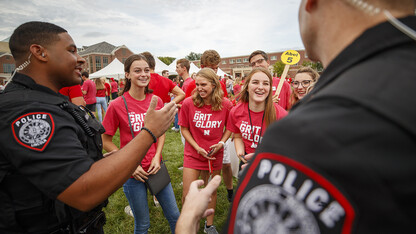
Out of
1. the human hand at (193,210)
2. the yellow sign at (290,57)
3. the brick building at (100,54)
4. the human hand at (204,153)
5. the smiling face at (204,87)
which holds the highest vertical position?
the brick building at (100,54)

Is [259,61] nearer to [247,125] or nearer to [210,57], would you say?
[210,57]

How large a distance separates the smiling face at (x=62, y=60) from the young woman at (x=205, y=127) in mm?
2010

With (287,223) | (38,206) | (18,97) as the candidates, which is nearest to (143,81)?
(18,97)

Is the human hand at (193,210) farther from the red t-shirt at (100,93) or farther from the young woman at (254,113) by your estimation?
the red t-shirt at (100,93)

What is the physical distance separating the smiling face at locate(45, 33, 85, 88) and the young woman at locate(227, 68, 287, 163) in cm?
224

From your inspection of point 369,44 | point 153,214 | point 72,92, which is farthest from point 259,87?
point 72,92

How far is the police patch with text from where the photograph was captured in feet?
1.63

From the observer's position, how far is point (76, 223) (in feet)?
4.67

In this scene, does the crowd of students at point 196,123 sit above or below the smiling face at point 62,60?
below

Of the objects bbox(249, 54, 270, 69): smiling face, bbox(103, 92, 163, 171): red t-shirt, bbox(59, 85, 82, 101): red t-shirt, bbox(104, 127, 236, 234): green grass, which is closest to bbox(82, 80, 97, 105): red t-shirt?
bbox(59, 85, 82, 101): red t-shirt

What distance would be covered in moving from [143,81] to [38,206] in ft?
6.63

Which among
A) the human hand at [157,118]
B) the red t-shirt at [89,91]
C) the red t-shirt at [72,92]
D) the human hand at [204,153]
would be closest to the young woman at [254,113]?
the human hand at [204,153]

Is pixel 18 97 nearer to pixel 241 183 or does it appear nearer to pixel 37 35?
pixel 37 35

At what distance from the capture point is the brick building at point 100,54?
5297 centimetres
